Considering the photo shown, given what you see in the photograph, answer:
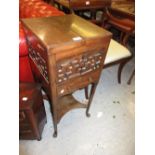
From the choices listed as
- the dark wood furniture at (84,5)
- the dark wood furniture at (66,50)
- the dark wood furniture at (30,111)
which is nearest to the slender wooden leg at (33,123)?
the dark wood furniture at (30,111)

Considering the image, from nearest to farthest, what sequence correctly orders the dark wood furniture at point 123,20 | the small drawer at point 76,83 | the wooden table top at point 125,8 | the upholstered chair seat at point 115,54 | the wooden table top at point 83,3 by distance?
the small drawer at point 76,83 → the upholstered chair seat at point 115,54 → the dark wood furniture at point 123,20 → the wooden table top at point 125,8 → the wooden table top at point 83,3

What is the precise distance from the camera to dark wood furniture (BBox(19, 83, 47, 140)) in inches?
49.0

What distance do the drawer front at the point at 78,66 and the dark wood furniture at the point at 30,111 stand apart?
0.26 meters

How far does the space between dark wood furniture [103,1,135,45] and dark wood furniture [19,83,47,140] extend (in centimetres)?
111

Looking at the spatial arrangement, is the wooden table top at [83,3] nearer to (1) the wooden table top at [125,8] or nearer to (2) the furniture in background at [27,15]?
(1) the wooden table top at [125,8]

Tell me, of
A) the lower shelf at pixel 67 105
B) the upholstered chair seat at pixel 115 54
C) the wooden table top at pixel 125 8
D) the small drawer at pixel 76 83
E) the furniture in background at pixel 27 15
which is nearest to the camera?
the small drawer at pixel 76 83

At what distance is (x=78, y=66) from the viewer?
120cm

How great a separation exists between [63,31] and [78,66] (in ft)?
0.78

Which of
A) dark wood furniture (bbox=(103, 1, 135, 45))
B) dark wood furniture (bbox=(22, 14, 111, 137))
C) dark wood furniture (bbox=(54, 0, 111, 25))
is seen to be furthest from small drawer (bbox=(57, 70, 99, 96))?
dark wood furniture (bbox=(54, 0, 111, 25))

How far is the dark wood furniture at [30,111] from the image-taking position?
→ 1245mm

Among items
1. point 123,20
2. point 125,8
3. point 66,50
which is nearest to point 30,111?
point 66,50

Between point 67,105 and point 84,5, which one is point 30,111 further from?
point 84,5
